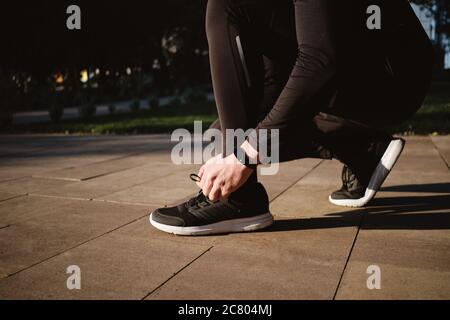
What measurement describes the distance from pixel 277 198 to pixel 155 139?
401cm

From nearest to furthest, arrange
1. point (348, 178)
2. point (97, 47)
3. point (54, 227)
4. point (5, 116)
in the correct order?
point (54, 227) → point (348, 178) → point (5, 116) → point (97, 47)

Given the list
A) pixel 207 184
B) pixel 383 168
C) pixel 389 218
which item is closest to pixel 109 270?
pixel 207 184

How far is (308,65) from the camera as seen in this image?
58.4 inches

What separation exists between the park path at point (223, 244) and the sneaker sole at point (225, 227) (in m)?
0.04

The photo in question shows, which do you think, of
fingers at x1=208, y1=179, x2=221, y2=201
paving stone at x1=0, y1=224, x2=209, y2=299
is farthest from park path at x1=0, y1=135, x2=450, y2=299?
fingers at x1=208, y1=179, x2=221, y2=201

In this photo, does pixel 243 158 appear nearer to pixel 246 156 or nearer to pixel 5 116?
pixel 246 156

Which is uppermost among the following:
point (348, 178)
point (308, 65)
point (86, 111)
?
point (308, 65)

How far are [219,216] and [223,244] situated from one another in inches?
6.8

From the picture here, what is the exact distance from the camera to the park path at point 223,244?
140 cm

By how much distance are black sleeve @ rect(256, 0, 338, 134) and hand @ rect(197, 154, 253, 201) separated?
182 millimetres

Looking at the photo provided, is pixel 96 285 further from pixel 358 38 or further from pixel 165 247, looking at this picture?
pixel 358 38

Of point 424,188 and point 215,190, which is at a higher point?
point 215,190

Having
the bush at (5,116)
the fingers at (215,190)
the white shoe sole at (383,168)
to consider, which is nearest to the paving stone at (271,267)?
the fingers at (215,190)

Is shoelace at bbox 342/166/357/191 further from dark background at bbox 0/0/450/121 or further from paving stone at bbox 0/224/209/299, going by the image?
dark background at bbox 0/0/450/121
